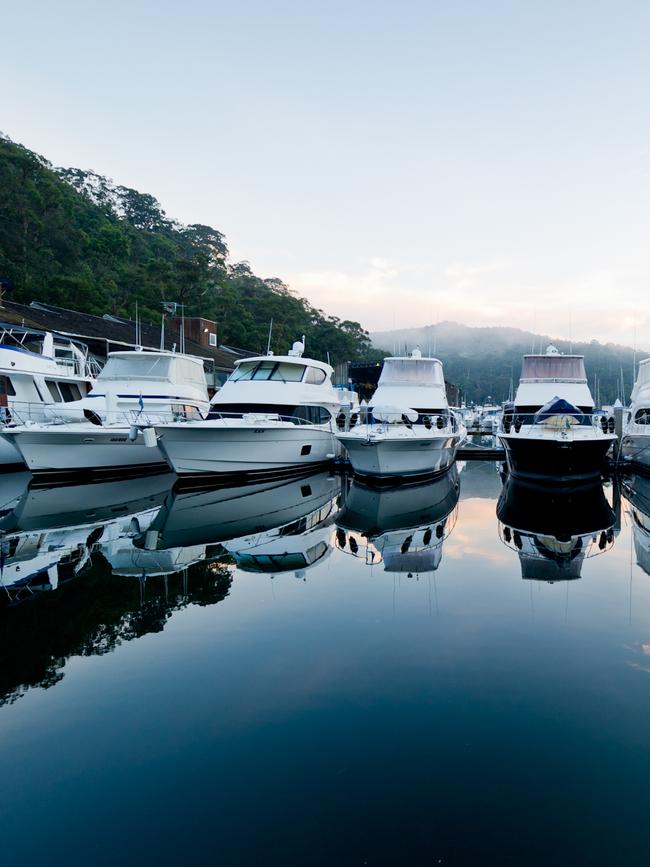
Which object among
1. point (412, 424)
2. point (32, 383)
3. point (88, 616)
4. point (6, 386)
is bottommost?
point (88, 616)

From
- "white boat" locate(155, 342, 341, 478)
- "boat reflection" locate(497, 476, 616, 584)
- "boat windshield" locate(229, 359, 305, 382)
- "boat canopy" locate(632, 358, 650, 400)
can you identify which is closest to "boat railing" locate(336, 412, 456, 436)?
"white boat" locate(155, 342, 341, 478)

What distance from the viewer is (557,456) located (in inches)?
778

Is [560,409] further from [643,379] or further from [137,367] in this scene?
[137,367]

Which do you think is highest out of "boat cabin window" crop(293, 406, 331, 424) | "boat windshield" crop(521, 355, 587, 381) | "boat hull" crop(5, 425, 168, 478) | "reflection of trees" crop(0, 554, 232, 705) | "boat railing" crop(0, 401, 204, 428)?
"boat windshield" crop(521, 355, 587, 381)

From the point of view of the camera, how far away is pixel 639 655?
667 centimetres

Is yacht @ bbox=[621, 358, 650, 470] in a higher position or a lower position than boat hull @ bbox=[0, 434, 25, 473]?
higher

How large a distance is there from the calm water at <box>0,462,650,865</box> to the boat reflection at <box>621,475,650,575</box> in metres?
0.18

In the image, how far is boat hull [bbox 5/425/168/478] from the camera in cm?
1758

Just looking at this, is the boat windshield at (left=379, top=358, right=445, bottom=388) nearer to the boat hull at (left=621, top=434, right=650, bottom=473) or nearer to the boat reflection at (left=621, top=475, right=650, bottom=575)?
the boat hull at (left=621, top=434, right=650, bottom=473)

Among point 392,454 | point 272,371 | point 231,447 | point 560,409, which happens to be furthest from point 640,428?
point 231,447

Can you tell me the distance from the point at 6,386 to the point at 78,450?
19.8ft

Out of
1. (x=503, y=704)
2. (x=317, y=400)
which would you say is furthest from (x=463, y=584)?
(x=317, y=400)

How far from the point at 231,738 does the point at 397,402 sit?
18924 millimetres

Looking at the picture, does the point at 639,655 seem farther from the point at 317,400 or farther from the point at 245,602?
the point at 317,400
